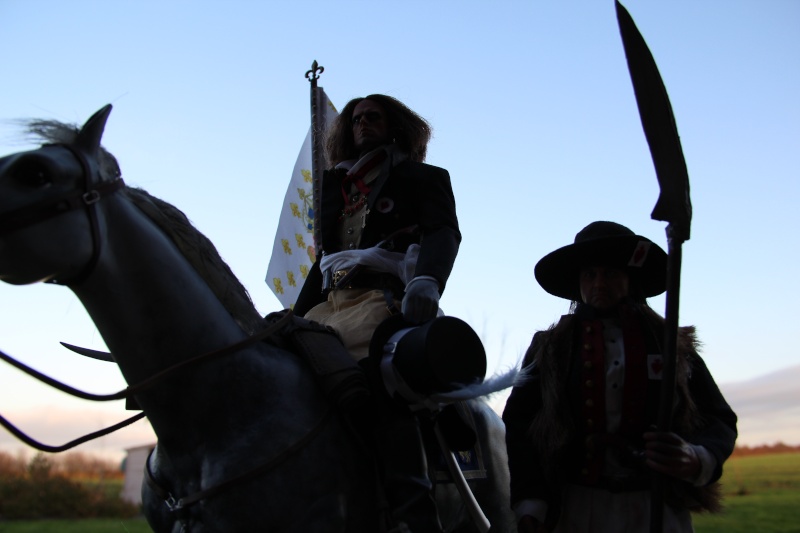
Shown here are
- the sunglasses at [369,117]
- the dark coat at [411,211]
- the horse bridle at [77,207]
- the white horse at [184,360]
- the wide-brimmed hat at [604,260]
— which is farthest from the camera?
the sunglasses at [369,117]

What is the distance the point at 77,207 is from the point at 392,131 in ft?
7.50

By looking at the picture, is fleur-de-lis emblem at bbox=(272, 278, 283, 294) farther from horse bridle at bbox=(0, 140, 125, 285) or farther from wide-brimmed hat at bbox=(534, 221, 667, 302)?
horse bridle at bbox=(0, 140, 125, 285)

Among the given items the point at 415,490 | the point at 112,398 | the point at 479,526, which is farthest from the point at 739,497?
the point at 112,398

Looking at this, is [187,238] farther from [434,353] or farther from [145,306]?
[434,353]

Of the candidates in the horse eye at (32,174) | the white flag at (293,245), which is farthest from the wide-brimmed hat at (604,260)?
the white flag at (293,245)

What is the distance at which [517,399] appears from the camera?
154 inches

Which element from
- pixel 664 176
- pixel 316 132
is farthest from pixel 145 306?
pixel 316 132

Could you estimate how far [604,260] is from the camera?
3910 mm

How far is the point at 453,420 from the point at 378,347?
0.66m

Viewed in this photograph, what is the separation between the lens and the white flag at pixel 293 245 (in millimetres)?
8055

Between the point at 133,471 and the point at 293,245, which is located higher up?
the point at 293,245

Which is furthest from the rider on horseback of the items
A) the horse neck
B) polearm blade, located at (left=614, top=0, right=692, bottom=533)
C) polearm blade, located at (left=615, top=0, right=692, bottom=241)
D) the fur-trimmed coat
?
polearm blade, located at (left=615, top=0, right=692, bottom=241)

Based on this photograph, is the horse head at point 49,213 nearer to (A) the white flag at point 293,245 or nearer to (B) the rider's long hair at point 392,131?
(B) the rider's long hair at point 392,131

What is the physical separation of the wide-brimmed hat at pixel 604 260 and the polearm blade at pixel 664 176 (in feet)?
2.66
